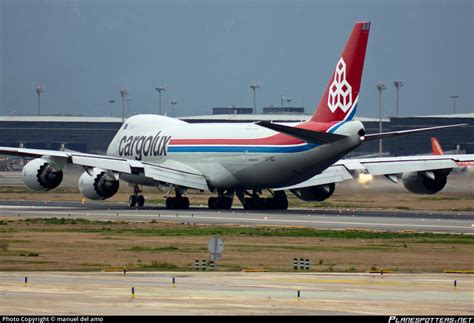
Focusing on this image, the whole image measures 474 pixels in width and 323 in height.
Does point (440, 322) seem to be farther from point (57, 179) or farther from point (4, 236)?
point (57, 179)

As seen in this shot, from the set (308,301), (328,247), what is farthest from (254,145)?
(308,301)

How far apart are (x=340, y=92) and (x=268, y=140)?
203 inches

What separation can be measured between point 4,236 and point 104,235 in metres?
3.93

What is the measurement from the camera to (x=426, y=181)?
73875mm

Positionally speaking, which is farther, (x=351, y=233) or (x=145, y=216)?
(x=145, y=216)

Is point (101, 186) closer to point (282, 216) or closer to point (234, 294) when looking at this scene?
point (282, 216)

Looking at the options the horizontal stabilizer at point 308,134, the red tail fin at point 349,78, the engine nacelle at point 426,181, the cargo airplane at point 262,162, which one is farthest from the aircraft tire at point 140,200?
the engine nacelle at point 426,181

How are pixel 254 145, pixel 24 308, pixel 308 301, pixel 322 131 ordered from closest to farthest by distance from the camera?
pixel 24 308 < pixel 308 301 < pixel 322 131 < pixel 254 145

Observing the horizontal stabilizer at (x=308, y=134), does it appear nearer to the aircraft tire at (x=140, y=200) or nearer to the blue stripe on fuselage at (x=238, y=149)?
the blue stripe on fuselage at (x=238, y=149)

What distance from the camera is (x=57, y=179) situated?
7294 centimetres

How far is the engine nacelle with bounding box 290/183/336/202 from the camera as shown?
A: 74438mm

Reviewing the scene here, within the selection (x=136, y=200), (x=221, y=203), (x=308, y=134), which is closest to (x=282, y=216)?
(x=308, y=134)

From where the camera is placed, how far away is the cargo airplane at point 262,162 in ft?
220

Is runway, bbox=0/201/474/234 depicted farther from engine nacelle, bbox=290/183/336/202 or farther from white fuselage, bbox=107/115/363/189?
white fuselage, bbox=107/115/363/189
